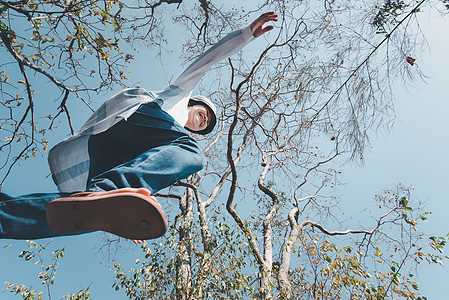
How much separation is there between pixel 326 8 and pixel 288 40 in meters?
0.58

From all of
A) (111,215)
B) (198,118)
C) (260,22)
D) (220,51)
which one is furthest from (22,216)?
(260,22)

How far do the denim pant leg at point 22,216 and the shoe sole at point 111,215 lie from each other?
16 cm

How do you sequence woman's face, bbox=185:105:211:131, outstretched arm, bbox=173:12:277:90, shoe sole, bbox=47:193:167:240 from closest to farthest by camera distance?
shoe sole, bbox=47:193:167:240, outstretched arm, bbox=173:12:277:90, woman's face, bbox=185:105:211:131

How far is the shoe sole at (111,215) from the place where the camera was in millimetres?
903

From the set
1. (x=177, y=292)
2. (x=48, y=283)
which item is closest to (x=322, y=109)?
(x=177, y=292)

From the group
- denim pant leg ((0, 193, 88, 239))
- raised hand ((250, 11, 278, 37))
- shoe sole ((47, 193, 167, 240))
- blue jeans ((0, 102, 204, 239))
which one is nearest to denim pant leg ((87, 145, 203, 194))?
blue jeans ((0, 102, 204, 239))

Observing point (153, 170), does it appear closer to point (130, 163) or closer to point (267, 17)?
point (130, 163)

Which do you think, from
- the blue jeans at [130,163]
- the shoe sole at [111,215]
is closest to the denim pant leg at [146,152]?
the blue jeans at [130,163]

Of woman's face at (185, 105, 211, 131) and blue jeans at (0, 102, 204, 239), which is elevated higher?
woman's face at (185, 105, 211, 131)

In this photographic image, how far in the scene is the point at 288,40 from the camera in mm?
3756

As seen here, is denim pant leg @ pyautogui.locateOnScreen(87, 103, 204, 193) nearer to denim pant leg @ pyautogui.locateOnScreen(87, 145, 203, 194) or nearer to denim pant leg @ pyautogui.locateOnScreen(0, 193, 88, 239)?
denim pant leg @ pyautogui.locateOnScreen(87, 145, 203, 194)

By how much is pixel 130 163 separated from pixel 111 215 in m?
0.26

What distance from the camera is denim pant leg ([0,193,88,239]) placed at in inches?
41.8

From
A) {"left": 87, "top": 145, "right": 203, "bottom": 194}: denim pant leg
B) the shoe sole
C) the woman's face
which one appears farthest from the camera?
the woman's face
